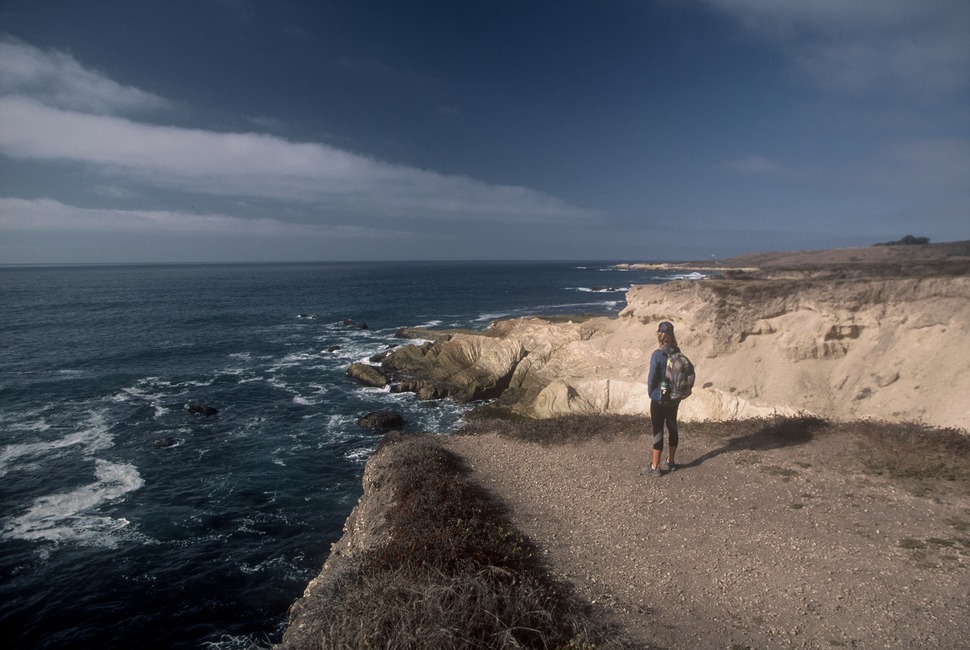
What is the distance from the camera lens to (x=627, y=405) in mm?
18969

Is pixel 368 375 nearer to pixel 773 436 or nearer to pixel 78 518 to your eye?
pixel 78 518

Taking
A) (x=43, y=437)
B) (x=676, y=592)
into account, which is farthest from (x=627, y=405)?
(x=43, y=437)

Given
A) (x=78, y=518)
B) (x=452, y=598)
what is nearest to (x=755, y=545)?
(x=452, y=598)

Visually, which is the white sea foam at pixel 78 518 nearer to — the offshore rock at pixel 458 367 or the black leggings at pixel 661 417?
the offshore rock at pixel 458 367

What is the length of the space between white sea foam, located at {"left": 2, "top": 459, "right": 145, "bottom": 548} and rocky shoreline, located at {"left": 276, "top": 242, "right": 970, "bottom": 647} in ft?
24.9

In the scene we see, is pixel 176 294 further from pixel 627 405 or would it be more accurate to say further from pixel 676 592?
pixel 676 592

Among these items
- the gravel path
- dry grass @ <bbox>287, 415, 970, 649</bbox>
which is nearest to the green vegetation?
dry grass @ <bbox>287, 415, 970, 649</bbox>

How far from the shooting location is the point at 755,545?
822 centimetres

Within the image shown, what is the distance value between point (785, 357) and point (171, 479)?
21.1 metres

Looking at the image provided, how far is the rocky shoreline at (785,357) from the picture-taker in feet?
42.2

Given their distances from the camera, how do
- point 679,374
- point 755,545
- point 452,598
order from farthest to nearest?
point 679,374 → point 755,545 → point 452,598

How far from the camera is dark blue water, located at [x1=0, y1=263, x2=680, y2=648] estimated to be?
441 inches

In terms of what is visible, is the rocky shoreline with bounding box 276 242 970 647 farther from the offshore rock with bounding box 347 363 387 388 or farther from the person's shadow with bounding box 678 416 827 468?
the offshore rock with bounding box 347 363 387 388

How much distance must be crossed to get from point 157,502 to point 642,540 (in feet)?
49.3
